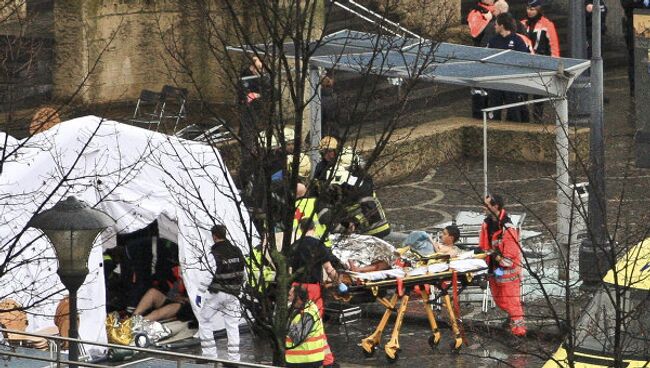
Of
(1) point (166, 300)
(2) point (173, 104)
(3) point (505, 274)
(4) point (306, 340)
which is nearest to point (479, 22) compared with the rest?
(2) point (173, 104)

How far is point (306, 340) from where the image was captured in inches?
734

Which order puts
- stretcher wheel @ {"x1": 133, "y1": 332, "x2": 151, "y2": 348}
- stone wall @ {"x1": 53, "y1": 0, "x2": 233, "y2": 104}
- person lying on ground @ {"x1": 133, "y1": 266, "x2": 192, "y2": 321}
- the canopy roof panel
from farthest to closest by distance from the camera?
1. stone wall @ {"x1": 53, "y1": 0, "x2": 233, "y2": 104}
2. the canopy roof panel
3. person lying on ground @ {"x1": 133, "y1": 266, "x2": 192, "y2": 321}
4. stretcher wheel @ {"x1": 133, "y1": 332, "x2": 151, "y2": 348}

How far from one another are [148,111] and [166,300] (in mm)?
7385

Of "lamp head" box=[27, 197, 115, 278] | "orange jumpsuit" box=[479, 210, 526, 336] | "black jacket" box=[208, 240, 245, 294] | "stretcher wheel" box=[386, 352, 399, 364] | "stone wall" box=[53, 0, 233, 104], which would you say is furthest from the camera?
"stone wall" box=[53, 0, 233, 104]

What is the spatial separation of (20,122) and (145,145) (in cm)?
147

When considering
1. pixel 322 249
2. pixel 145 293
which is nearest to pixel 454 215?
pixel 145 293

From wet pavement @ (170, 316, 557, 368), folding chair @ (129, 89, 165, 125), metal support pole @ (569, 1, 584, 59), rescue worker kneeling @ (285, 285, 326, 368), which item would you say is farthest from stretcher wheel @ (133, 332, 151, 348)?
metal support pole @ (569, 1, 584, 59)

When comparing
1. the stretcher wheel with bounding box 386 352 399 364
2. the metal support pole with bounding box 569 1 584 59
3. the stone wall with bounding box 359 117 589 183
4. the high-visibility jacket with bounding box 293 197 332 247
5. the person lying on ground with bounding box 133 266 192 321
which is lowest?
the stretcher wheel with bounding box 386 352 399 364

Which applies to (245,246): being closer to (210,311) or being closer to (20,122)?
(210,311)

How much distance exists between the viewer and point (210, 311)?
20.4 m

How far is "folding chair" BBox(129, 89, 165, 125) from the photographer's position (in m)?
26.7

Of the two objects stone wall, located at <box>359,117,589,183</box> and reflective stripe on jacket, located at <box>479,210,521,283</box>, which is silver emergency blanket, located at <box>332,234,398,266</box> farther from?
stone wall, located at <box>359,117,589,183</box>

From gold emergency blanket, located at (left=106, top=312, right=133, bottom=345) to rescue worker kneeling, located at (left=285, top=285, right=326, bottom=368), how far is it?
9.25 feet

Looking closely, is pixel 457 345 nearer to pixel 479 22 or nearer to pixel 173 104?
pixel 173 104
